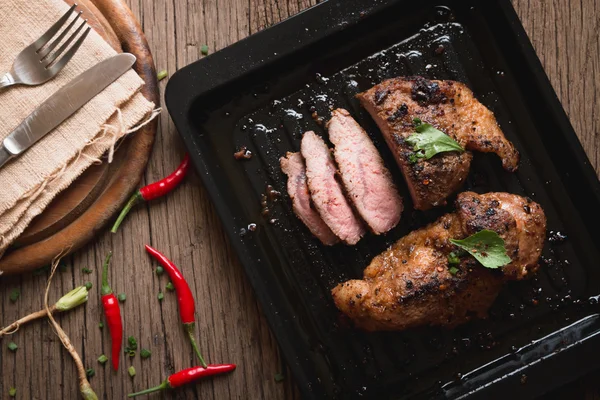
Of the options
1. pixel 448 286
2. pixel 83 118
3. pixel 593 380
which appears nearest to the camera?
pixel 448 286

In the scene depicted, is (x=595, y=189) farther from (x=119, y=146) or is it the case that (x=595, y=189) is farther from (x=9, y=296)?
(x=9, y=296)

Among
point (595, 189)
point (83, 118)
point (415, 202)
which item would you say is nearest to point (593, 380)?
point (595, 189)

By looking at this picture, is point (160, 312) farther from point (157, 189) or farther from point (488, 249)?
point (488, 249)

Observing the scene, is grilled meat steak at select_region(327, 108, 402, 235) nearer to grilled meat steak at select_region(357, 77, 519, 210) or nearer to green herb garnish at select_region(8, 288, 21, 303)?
grilled meat steak at select_region(357, 77, 519, 210)

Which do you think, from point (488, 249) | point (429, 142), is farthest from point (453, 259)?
point (429, 142)

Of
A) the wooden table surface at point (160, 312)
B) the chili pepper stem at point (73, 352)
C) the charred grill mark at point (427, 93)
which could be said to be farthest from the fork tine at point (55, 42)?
the charred grill mark at point (427, 93)
